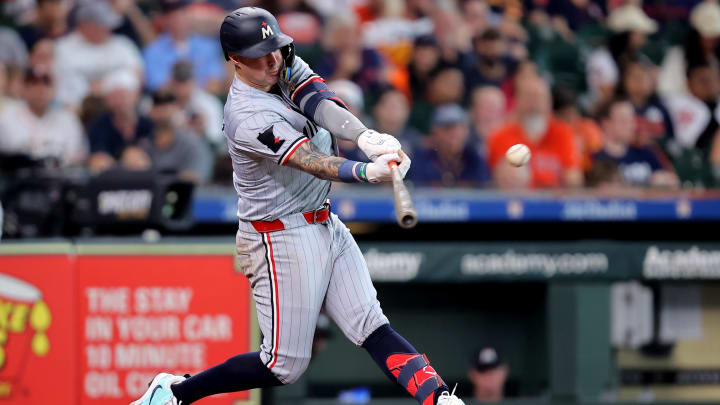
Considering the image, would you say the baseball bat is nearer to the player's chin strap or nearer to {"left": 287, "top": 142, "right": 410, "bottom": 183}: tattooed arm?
{"left": 287, "top": 142, "right": 410, "bottom": 183}: tattooed arm

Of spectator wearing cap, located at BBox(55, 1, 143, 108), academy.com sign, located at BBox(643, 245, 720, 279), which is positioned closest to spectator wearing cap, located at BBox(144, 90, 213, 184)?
spectator wearing cap, located at BBox(55, 1, 143, 108)

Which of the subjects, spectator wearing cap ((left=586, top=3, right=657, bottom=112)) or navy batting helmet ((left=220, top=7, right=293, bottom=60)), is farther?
spectator wearing cap ((left=586, top=3, right=657, bottom=112))

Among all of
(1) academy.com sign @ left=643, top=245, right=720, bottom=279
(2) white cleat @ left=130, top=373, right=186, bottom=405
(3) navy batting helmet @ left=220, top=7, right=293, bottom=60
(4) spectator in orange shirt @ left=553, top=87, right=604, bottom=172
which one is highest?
(3) navy batting helmet @ left=220, top=7, right=293, bottom=60

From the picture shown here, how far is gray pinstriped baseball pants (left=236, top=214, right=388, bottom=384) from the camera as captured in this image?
3.98 metres

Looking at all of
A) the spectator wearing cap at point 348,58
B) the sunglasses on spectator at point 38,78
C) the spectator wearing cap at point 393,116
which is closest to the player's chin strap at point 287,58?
the spectator wearing cap at point 393,116

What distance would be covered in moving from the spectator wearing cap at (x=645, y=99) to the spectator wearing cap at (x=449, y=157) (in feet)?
5.81

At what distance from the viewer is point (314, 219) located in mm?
4062

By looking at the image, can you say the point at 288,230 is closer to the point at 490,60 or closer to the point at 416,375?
the point at 416,375

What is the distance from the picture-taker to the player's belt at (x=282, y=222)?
13.2 ft

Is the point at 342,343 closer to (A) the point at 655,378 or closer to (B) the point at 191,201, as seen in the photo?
(B) the point at 191,201

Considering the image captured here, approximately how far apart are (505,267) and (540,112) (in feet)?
5.52

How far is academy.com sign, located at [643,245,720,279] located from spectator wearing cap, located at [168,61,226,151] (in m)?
3.01

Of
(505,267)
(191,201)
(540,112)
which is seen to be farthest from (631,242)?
(191,201)

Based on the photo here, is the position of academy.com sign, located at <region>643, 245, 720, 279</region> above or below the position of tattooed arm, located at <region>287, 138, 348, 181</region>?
below
